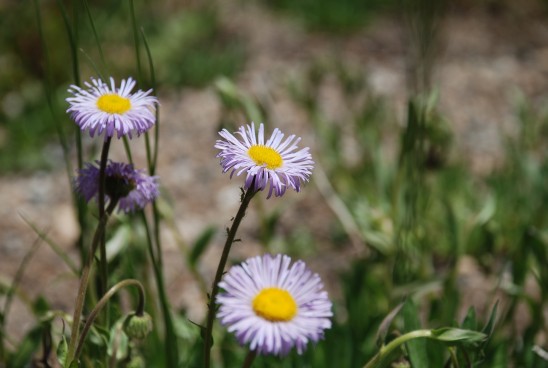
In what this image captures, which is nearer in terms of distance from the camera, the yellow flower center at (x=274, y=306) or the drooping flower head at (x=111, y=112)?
the yellow flower center at (x=274, y=306)

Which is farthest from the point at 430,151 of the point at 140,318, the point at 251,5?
the point at 251,5

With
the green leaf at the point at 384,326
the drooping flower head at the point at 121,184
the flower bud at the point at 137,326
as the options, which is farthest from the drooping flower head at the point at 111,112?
the green leaf at the point at 384,326

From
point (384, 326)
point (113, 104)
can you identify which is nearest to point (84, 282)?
point (113, 104)

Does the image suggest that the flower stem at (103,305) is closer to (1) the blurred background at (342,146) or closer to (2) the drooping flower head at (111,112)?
(2) the drooping flower head at (111,112)

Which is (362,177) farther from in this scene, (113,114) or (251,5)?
(251,5)

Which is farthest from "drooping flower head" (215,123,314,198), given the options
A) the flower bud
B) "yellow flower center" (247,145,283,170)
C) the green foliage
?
the green foliage
